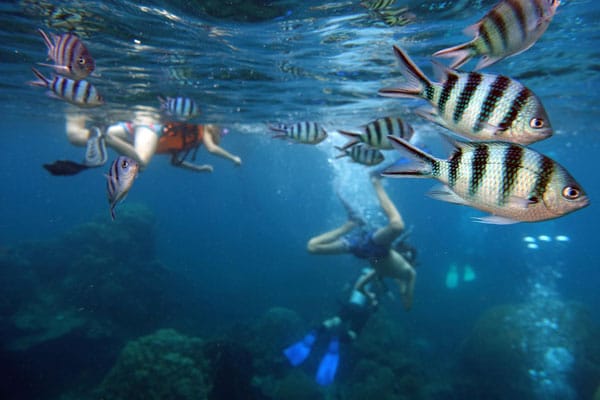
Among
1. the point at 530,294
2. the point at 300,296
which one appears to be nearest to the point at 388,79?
Result: the point at 300,296

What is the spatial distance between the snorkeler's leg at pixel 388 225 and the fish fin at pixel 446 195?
23.9 feet

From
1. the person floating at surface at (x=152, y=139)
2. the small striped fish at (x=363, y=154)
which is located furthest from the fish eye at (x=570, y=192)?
the person floating at surface at (x=152, y=139)

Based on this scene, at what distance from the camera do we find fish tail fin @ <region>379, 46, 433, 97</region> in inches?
88.7

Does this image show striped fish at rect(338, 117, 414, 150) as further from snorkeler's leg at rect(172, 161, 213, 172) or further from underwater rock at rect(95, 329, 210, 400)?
underwater rock at rect(95, 329, 210, 400)

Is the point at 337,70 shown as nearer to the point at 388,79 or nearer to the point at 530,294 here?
the point at 388,79

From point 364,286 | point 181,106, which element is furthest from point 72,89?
point 364,286

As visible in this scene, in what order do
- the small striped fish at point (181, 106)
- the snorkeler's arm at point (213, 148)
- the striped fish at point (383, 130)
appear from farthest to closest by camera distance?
the snorkeler's arm at point (213, 148)
the small striped fish at point (181, 106)
the striped fish at point (383, 130)

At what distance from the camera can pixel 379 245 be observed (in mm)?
10172

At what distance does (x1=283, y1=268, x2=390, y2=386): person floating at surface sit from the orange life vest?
7.64m

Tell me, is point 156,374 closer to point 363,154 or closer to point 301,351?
point 301,351

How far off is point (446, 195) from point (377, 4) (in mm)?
7697

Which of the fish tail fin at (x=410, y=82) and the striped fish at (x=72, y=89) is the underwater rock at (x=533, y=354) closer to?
the fish tail fin at (x=410, y=82)

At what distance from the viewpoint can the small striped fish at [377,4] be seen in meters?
8.20

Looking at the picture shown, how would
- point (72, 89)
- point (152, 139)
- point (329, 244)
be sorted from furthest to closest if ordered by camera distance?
point (329, 244) < point (152, 139) < point (72, 89)
